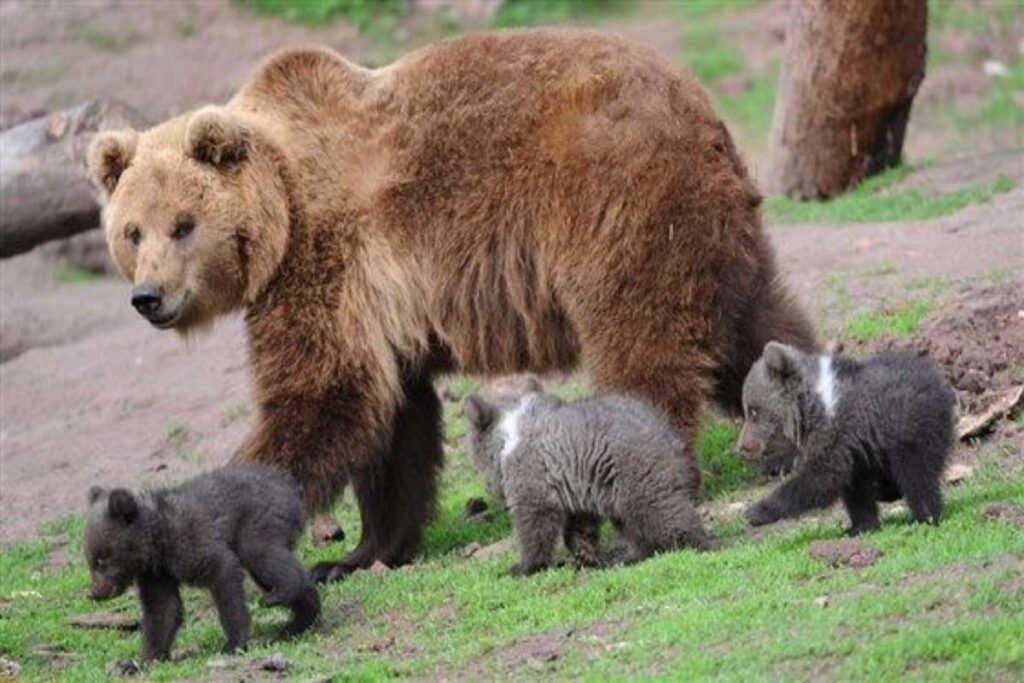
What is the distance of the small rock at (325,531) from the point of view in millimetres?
11211

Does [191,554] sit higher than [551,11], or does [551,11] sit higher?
[551,11]

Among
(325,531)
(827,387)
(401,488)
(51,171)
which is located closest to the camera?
(827,387)

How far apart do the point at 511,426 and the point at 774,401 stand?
1185mm

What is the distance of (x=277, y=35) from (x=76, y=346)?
7.29 meters

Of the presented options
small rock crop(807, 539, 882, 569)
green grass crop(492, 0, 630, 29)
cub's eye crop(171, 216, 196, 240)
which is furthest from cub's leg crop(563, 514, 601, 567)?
green grass crop(492, 0, 630, 29)

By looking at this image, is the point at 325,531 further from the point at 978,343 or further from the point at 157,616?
the point at 978,343

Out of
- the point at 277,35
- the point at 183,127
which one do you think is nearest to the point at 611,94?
the point at 183,127

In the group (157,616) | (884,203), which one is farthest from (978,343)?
(157,616)

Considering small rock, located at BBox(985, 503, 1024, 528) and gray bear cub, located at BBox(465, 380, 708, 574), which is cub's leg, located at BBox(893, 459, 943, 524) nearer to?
small rock, located at BBox(985, 503, 1024, 528)

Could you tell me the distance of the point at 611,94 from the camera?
32.6ft

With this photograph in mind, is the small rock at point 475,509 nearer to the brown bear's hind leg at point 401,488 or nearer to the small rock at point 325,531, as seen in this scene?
the brown bear's hind leg at point 401,488

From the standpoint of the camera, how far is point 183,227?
10.1 metres

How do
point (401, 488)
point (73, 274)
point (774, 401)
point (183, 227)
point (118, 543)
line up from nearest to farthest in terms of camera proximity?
point (118, 543), point (774, 401), point (183, 227), point (401, 488), point (73, 274)

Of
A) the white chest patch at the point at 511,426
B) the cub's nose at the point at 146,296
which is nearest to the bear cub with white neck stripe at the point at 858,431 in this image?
the white chest patch at the point at 511,426
